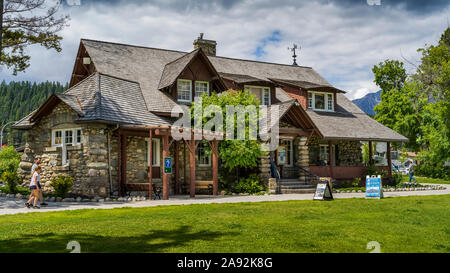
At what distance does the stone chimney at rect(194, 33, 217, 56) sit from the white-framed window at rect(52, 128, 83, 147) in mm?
13921

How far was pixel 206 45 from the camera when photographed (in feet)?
101

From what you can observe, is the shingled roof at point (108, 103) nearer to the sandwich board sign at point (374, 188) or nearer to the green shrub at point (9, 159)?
the sandwich board sign at point (374, 188)

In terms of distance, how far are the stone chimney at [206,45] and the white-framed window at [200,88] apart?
6.85 meters

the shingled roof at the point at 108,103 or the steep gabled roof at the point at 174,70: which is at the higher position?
the steep gabled roof at the point at 174,70

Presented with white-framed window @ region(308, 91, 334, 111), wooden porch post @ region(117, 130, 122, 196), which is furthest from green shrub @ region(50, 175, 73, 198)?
white-framed window @ region(308, 91, 334, 111)

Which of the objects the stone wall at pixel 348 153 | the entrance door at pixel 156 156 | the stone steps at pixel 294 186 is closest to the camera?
the entrance door at pixel 156 156

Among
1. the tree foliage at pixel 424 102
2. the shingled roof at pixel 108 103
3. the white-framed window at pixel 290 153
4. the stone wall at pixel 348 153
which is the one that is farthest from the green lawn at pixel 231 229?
the tree foliage at pixel 424 102

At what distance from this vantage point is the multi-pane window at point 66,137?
1853 centimetres

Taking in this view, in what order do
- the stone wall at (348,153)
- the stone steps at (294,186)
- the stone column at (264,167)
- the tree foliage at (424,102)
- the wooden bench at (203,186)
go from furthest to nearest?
the tree foliage at (424,102) → the stone wall at (348,153) → the stone column at (264,167) → the stone steps at (294,186) → the wooden bench at (203,186)

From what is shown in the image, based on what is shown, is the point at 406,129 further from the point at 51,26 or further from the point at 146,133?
the point at 51,26

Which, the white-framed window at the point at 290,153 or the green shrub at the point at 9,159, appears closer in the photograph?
the white-framed window at the point at 290,153

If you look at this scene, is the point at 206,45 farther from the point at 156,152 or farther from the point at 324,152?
the point at 156,152

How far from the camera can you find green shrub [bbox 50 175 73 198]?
686 inches

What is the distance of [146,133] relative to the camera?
19.7 meters
